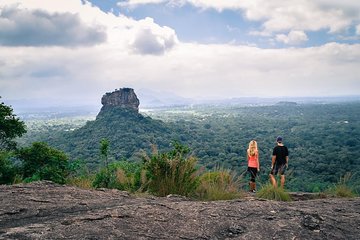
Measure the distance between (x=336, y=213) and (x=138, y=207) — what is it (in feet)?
8.35

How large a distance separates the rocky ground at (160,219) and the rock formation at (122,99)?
85.9 metres

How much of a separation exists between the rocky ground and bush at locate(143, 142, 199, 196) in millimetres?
1615

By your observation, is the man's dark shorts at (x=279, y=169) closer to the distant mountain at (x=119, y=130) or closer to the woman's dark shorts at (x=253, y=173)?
the woman's dark shorts at (x=253, y=173)

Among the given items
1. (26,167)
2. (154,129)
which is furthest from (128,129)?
(26,167)

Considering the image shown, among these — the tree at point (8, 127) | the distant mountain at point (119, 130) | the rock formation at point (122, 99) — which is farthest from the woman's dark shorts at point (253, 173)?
the rock formation at point (122, 99)

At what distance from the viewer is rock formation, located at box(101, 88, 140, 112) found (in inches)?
3546

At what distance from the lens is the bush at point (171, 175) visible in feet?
20.4

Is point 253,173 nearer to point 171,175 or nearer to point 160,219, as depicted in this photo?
point 171,175

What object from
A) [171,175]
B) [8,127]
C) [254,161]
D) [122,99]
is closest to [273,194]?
[171,175]

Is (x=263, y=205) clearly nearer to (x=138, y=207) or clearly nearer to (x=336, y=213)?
(x=336, y=213)

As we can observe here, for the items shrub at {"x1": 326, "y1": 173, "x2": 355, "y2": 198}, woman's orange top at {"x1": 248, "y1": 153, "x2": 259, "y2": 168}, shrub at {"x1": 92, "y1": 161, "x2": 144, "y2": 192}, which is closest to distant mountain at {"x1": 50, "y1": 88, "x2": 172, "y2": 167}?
woman's orange top at {"x1": 248, "y1": 153, "x2": 259, "y2": 168}

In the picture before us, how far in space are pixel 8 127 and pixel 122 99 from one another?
7203 cm

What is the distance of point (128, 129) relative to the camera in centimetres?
7669

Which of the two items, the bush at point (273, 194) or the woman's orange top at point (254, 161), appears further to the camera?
the woman's orange top at point (254, 161)
